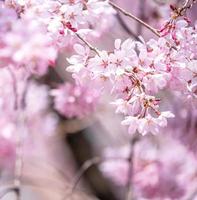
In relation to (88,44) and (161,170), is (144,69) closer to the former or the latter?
(88,44)

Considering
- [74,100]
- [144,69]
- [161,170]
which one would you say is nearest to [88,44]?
[144,69]

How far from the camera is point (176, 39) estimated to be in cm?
125

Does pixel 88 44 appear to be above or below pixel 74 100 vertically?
below

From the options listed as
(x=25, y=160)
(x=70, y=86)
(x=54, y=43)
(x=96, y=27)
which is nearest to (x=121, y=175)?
(x=25, y=160)

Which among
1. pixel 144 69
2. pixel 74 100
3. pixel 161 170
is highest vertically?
pixel 74 100

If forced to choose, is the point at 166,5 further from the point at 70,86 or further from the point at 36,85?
the point at 36,85

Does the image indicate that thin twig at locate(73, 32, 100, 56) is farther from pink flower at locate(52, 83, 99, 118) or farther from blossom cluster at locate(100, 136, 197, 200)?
blossom cluster at locate(100, 136, 197, 200)

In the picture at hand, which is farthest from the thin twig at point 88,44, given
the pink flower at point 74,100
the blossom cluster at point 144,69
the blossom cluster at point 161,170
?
the blossom cluster at point 161,170

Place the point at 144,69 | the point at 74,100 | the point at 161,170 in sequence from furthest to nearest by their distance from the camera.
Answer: the point at 161,170 → the point at 74,100 → the point at 144,69

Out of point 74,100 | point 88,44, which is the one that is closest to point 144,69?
point 88,44

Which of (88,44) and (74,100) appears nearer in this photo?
(88,44)

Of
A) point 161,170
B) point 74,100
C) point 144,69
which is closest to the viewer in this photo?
point 144,69

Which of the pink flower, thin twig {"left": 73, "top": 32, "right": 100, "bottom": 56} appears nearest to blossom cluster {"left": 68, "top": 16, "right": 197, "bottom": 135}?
thin twig {"left": 73, "top": 32, "right": 100, "bottom": 56}

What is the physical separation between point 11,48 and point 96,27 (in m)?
0.61
